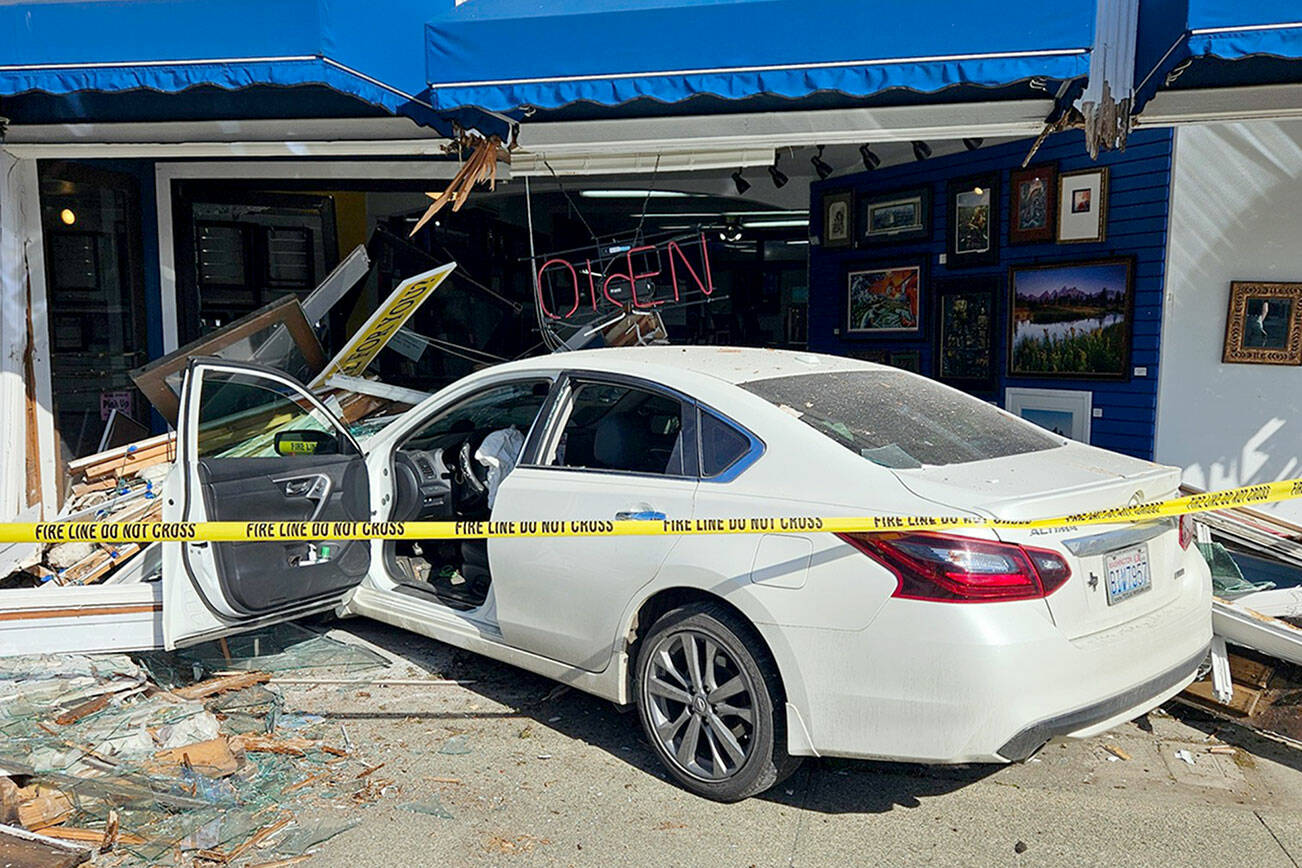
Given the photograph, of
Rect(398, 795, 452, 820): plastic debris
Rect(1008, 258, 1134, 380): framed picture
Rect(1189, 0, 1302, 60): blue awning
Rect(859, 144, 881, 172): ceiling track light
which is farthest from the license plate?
Rect(859, 144, 881, 172): ceiling track light

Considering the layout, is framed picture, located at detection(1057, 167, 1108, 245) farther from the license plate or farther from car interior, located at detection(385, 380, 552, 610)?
the license plate

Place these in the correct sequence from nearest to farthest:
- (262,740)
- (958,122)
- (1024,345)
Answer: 1. (262,740)
2. (958,122)
3. (1024,345)

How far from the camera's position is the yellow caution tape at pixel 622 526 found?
2.95 m

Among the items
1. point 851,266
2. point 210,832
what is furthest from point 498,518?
point 851,266

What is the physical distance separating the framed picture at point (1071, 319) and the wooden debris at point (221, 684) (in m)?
5.82

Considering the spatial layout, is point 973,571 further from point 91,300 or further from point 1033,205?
point 91,300

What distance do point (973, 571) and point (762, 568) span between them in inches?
26.2

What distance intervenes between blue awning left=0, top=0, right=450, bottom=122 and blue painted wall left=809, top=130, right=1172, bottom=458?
4.80 meters

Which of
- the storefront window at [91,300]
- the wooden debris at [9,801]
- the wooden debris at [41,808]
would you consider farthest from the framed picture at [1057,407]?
the storefront window at [91,300]

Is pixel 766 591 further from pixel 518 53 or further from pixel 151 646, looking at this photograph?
pixel 518 53

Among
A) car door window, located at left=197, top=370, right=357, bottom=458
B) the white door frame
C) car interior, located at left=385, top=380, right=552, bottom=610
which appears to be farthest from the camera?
the white door frame

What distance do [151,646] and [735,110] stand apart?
442cm

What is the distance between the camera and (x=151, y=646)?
405 cm

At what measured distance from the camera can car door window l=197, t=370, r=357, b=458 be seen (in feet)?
15.0
